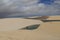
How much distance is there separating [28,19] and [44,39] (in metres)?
0.25

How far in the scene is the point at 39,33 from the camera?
125 cm

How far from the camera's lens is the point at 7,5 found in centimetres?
128

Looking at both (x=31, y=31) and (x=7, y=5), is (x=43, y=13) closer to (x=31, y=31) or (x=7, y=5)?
(x=31, y=31)

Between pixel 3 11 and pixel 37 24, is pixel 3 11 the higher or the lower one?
the higher one

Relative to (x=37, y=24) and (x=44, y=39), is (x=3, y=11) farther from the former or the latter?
(x=44, y=39)

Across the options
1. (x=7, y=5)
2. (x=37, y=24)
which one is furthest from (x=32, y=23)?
(x=7, y=5)

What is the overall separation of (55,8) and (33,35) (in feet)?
1.14

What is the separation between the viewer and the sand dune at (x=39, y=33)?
121 cm

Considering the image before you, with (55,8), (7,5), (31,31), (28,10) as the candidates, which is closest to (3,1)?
(7,5)

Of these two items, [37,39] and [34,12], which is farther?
[34,12]

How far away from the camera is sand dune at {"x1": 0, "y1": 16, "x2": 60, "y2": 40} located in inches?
47.6

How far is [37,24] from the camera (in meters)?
1.30

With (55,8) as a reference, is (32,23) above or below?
below

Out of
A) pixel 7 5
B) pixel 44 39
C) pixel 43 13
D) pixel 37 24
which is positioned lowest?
pixel 44 39
